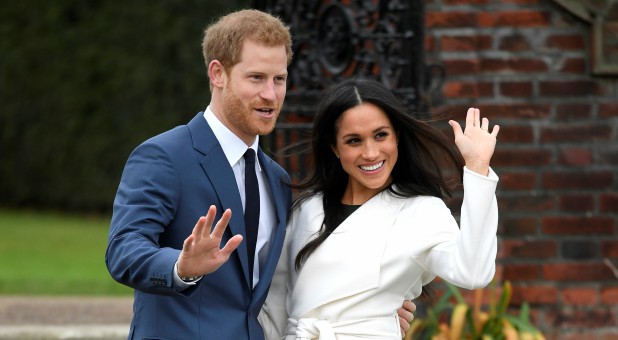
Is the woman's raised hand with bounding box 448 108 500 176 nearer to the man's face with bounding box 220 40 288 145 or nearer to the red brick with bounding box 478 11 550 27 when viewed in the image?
the man's face with bounding box 220 40 288 145

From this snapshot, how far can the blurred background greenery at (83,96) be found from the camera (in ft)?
43.1

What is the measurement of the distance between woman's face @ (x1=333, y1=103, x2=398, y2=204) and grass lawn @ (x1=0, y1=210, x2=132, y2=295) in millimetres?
5484

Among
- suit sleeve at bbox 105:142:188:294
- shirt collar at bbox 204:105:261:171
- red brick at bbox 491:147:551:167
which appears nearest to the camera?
suit sleeve at bbox 105:142:188:294

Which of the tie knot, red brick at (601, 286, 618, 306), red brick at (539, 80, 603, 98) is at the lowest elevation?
red brick at (601, 286, 618, 306)

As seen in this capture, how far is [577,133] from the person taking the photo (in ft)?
18.3

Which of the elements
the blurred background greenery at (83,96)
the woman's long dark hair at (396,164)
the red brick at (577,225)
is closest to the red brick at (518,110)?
the red brick at (577,225)

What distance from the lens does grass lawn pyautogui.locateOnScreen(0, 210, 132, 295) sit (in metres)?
9.16

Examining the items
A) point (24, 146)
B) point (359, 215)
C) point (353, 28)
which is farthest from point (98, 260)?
point (359, 215)

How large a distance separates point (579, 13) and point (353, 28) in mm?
1008

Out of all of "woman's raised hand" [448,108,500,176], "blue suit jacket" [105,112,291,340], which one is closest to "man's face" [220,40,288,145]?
"blue suit jacket" [105,112,291,340]

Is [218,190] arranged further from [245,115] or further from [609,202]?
[609,202]

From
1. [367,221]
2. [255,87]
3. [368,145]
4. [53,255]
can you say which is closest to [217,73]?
[255,87]

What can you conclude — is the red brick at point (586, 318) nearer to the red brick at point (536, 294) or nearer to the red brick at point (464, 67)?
the red brick at point (536, 294)

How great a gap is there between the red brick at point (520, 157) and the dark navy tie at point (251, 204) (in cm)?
205
